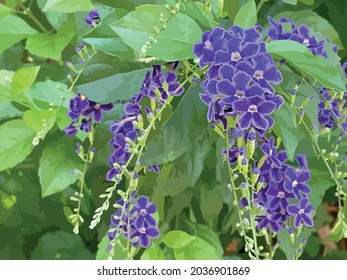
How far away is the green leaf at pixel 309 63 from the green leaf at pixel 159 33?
4.4 inches

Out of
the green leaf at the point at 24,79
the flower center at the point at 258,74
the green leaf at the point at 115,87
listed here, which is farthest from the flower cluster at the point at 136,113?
the green leaf at the point at 24,79

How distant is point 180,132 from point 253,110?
16 centimetres

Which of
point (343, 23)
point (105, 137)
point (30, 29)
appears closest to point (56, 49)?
point (30, 29)

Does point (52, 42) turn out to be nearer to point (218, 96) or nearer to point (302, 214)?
point (218, 96)

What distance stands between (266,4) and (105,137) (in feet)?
1.42

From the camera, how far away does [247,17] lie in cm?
89

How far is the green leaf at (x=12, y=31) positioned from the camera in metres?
1.08

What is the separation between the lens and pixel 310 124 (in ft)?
3.03

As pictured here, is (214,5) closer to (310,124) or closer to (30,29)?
(310,124)

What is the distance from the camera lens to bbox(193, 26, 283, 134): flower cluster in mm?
750

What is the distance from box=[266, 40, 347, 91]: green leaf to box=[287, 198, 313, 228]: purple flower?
0.58ft

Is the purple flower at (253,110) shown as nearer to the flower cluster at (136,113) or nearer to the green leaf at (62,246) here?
the flower cluster at (136,113)

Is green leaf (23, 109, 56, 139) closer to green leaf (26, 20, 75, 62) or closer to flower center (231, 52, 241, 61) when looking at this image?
green leaf (26, 20, 75, 62)

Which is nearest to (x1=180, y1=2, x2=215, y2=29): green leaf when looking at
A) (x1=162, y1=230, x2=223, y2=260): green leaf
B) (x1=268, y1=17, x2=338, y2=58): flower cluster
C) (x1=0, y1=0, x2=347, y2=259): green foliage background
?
(x1=0, y1=0, x2=347, y2=259): green foliage background
